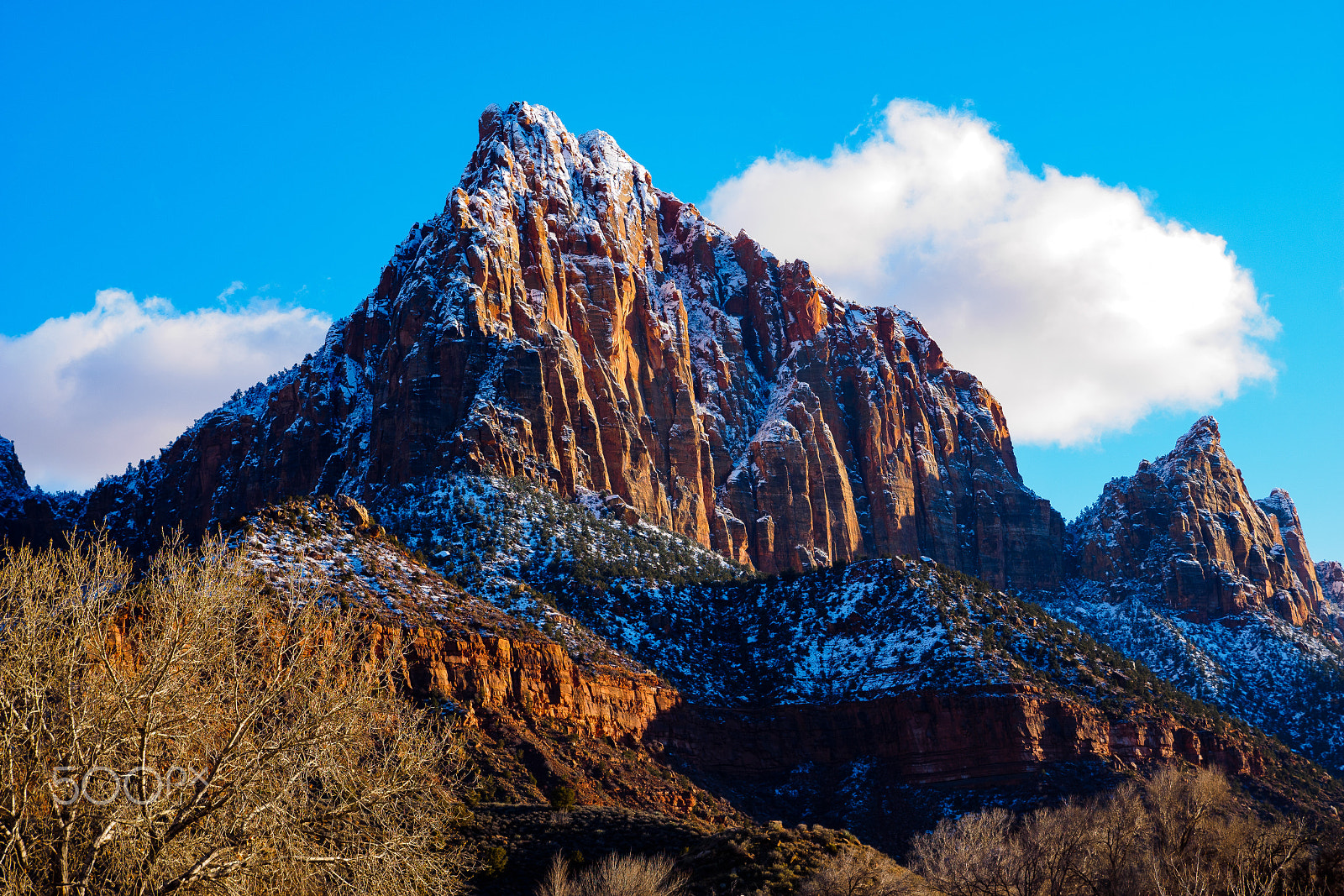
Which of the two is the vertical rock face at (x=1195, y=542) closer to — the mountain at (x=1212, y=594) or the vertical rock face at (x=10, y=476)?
the mountain at (x=1212, y=594)

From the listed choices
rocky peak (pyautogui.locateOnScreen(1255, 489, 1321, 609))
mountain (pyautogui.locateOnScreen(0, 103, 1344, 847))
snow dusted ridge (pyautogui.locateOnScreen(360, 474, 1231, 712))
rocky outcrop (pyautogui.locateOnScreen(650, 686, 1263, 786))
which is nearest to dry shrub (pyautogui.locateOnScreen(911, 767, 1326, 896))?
rocky outcrop (pyautogui.locateOnScreen(650, 686, 1263, 786))

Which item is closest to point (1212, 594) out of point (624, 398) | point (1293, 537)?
point (1293, 537)

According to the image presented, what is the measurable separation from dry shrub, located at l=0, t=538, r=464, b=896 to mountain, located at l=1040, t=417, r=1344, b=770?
10302cm

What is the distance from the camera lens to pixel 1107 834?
175 feet

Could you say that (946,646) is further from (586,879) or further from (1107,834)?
(586,879)

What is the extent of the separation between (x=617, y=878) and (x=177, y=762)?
25.3m

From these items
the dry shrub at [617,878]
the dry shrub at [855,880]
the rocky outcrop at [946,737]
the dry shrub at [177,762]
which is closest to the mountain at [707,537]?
the rocky outcrop at [946,737]

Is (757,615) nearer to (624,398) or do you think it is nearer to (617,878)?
(624,398)

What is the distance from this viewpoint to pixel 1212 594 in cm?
14525

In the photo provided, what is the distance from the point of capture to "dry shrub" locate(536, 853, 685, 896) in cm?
4206

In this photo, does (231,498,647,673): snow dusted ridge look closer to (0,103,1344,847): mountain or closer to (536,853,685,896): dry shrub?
(0,103,1344,847): mountain

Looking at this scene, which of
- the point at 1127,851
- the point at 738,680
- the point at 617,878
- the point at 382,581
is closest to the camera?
the point at 617,878

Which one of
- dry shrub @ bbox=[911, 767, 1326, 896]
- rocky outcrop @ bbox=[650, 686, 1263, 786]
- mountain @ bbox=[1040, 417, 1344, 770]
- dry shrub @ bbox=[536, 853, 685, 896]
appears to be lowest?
dry shrub @ bbox=[536, 853, 685, 896]

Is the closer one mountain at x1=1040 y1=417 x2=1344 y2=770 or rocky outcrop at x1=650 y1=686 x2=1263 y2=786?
rocky outcrop at x1=650 y1=686 x2=1263 y2=786
